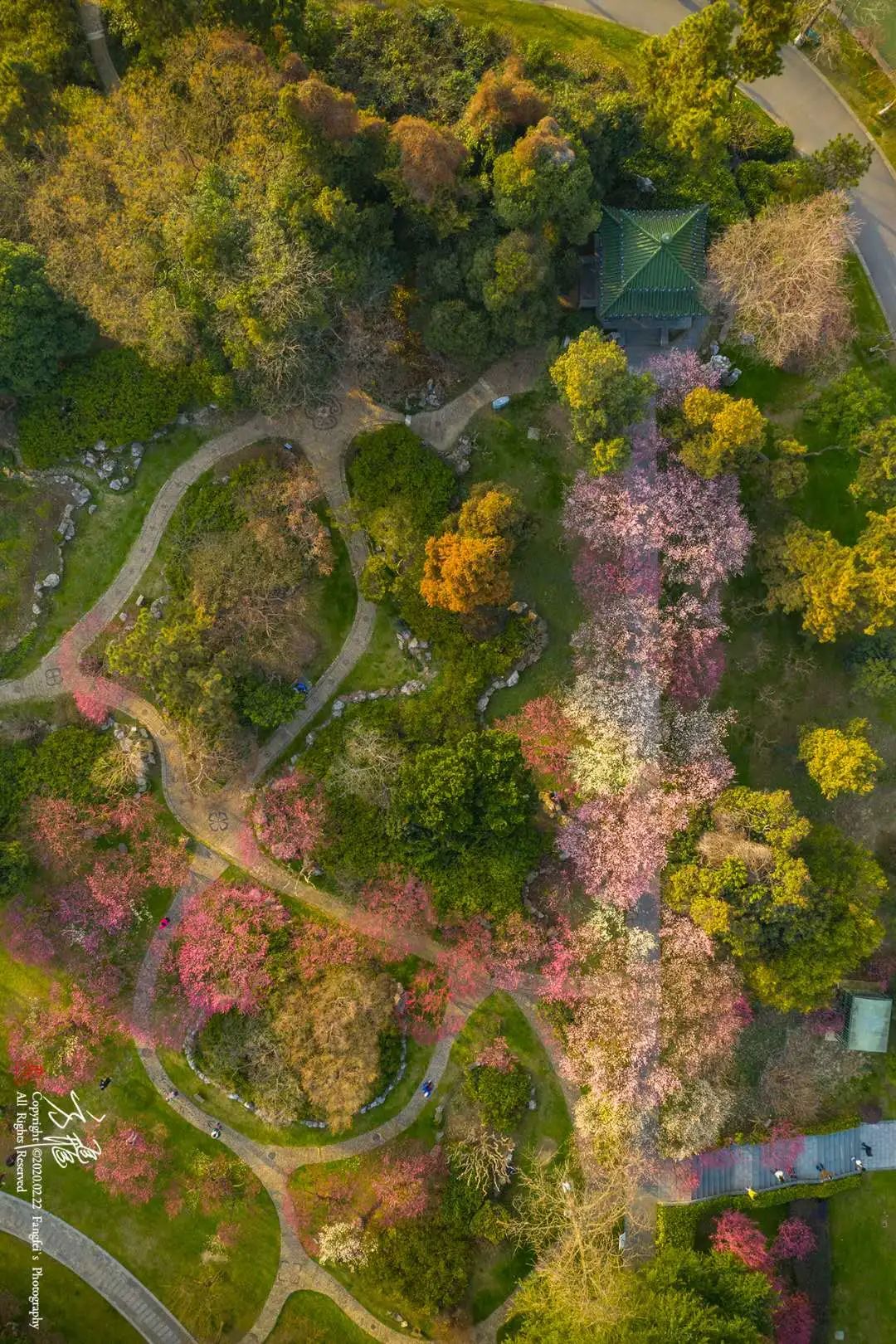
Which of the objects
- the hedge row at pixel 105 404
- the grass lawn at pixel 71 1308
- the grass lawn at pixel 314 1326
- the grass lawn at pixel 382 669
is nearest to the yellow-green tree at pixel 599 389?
the grass lawn at pixel 382 669

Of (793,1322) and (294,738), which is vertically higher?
(294,738)

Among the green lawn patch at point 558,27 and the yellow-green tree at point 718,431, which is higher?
the green lawn patch at point 558,27

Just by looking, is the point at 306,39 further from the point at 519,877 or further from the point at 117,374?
the point at 519,877

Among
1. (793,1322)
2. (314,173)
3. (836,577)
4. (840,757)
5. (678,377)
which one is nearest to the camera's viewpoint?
(314,173)

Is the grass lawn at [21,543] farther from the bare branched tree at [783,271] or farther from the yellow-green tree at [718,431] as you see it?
the bare branched tree at [783,271]
